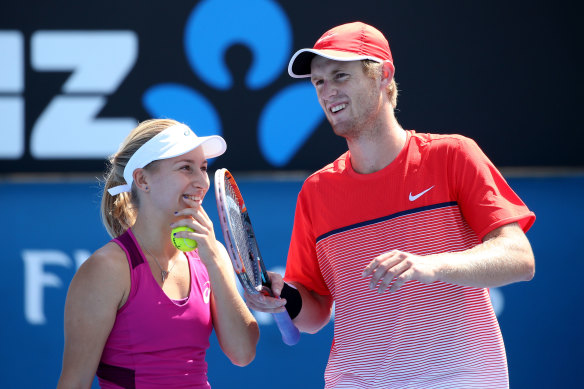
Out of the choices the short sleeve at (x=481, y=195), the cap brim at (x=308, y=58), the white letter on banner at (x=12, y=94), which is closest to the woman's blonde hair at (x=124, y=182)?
the cap brim at (x=308, y=58)

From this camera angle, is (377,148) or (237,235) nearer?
(237,235)

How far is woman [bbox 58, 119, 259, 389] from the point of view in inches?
119

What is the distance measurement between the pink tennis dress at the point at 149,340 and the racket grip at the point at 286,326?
293 mm

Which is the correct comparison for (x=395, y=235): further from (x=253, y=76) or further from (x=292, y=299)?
(x=253, y=76)

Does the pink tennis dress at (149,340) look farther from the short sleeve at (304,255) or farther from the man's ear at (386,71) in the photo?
the man's ear at (386,71)

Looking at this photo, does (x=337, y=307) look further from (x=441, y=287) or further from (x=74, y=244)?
(x=74, y=244)

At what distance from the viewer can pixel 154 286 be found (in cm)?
313

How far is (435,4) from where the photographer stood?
5465 mm

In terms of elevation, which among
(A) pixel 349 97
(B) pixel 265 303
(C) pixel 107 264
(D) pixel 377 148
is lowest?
(B) pixel 265 303

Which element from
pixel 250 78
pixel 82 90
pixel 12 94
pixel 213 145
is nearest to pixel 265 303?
pixel 213 145

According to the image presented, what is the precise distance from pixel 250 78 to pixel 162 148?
2260mm

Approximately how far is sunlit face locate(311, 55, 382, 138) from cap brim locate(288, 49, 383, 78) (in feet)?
0.16

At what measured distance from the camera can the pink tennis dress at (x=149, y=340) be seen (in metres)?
3.07

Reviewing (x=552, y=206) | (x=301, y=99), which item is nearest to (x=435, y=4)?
(x=301, y=99)
